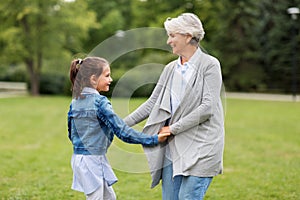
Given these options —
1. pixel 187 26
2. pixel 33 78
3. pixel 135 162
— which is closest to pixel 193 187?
pixel 135 162

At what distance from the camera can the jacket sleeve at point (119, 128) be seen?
11.5ft

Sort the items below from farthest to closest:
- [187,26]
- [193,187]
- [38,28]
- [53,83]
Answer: [53,83] → [38,28] → [193,187] → [187,26]

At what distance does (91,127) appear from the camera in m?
3.60

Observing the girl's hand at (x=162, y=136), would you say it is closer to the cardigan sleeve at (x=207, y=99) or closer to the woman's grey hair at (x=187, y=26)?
the cardigan sleeve at (x=207, y=99)

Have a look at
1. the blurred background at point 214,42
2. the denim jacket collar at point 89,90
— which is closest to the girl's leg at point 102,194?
the denim jacket collar at point 89,90

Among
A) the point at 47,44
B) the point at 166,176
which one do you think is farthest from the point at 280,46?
the point at 166,176

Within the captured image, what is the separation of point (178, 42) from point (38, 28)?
2630cm

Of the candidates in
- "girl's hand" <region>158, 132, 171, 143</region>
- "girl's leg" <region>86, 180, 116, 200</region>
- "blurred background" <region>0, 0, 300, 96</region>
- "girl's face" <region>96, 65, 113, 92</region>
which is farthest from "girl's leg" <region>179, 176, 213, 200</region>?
"blurred background" <region>0, 0, 300, 96</region>

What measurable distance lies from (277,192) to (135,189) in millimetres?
1860

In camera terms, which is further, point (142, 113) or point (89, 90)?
point (142, 113)

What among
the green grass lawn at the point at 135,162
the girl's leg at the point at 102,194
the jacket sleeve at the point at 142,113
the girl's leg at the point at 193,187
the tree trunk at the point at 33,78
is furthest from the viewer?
the tree trunk at the point at 33,78

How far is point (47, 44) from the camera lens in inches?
1126

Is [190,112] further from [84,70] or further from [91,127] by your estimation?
[84,70]

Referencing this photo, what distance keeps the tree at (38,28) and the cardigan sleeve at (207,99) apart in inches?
987
